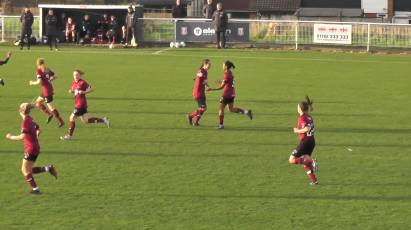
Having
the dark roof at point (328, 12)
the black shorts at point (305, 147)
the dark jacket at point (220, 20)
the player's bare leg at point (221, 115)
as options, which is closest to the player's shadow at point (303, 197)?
the black shorts at point (305, 147)

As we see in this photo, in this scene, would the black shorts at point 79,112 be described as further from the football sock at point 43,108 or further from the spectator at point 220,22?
the spectator at point 220,22

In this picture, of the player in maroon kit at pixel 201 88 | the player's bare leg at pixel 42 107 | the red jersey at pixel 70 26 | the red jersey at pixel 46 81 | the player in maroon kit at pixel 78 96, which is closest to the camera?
the player in maroon kit at pixel 78 96

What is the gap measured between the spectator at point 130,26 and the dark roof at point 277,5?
596 inches

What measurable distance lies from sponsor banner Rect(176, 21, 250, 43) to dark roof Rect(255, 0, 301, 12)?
12653mm

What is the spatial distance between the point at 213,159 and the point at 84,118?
4.17 meters

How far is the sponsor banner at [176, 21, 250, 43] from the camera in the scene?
1766 inches

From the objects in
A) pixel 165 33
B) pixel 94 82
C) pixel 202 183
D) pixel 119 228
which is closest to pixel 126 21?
pixel 165 33

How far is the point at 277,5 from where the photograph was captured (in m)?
58.0

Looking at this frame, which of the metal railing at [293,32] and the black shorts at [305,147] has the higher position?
the metal railing at [293,32]

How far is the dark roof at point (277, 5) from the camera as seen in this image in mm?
56688

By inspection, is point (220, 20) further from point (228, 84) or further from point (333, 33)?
point (228, 84)

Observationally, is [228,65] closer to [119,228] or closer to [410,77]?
[119,228]

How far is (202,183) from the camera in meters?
15.3

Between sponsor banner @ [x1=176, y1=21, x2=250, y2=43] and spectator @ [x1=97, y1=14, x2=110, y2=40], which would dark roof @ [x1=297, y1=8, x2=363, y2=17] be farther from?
spectator @ [x1=97, y1=14, x2=110, y2=40]
